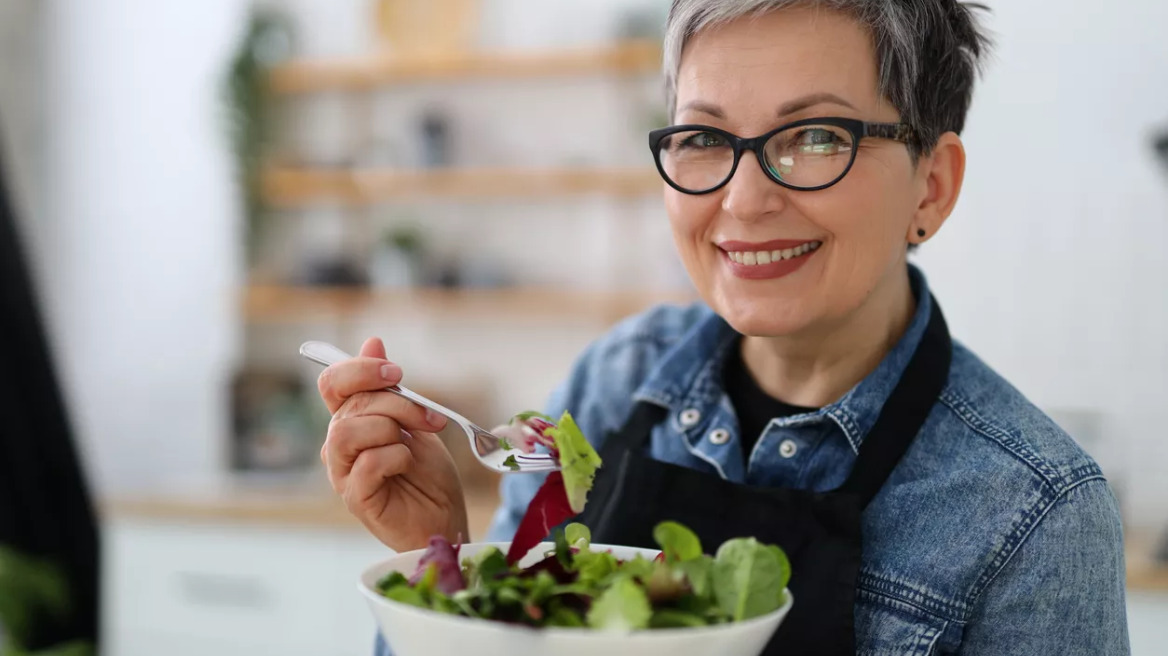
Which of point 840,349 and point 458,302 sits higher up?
point 840,349

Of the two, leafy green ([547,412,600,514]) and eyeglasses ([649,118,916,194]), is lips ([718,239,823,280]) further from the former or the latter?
leafy green ([547,412,600,514])

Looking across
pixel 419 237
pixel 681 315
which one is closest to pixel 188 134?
pixel 419 237

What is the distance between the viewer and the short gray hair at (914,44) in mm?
1006

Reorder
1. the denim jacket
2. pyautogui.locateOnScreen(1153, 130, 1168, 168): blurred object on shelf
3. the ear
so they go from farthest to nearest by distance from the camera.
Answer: pyautogui.locateOnScreen(1153, 130, 1168, 168): blurred object on shelf, the ear, the denim jacket

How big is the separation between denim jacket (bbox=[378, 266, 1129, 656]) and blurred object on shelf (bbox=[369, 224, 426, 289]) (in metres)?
2.12

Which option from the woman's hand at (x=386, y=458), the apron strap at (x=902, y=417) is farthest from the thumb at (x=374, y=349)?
the apron strap at (x=902, y=417)

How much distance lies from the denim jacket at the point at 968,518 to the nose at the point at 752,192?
0.23 metres

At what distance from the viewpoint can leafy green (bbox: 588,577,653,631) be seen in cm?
59

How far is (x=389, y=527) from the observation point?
3.38 feet

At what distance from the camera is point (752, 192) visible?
1.00m

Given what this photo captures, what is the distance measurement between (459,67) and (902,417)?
2.30 metres

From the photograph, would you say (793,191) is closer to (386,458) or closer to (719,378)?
(719,378)

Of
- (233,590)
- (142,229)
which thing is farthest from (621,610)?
(142,229)

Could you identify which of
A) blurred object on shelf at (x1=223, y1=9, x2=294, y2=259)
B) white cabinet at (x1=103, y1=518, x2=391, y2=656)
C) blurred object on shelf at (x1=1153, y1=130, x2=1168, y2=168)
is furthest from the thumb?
blurred object on shelf at (x1=223, y1=9, x2=294, y2=259)
